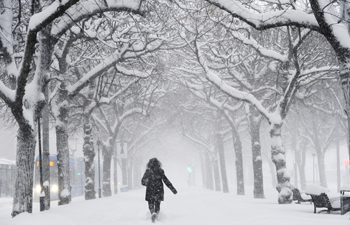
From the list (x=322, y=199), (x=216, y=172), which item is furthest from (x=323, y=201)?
(x=216, y=172)

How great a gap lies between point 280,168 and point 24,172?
28.9ft

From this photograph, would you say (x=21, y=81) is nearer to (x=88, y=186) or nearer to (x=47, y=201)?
(x=47, y=201)

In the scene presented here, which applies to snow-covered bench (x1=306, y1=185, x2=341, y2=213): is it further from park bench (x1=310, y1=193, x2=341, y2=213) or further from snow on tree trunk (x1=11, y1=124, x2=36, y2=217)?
snow on tree trunk (x1=11, y1=124, x2=36, y2=217)

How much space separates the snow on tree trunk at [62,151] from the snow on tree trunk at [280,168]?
763 centimetres

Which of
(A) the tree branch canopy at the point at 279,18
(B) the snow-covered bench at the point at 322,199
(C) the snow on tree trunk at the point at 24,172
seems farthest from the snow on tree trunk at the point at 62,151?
(B) the snow-covered bench at the point at 322,199

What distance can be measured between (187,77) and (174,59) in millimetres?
2127

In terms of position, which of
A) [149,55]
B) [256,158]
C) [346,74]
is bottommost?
[256,158]

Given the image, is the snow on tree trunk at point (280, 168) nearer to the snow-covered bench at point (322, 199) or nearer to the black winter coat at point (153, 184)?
the snow-covered bench at point (322, 199)

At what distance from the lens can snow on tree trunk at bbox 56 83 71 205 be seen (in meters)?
13.6

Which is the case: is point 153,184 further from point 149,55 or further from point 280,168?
point 149,55

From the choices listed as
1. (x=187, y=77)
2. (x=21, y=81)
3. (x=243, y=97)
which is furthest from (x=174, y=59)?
(x=21, y=81)

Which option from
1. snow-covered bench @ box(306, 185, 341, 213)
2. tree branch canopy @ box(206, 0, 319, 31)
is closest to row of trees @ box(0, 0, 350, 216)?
tree branch canopy @ box(206, 0, 319, 31)

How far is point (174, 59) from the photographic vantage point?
2175cm

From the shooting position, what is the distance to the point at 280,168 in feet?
44.5
